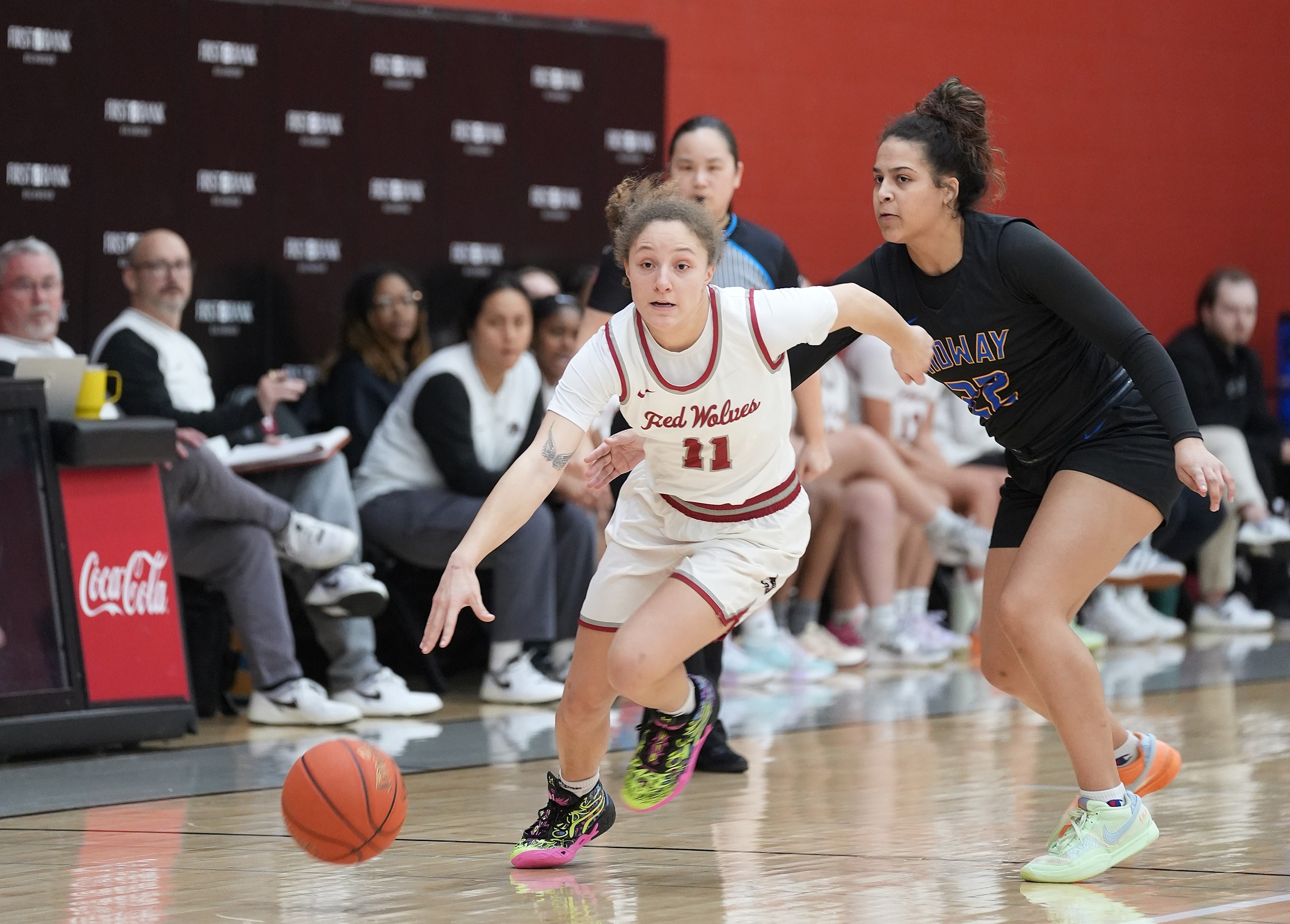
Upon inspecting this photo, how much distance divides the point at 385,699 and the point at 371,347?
60.3 inches

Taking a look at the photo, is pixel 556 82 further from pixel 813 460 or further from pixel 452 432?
pixel 813 460

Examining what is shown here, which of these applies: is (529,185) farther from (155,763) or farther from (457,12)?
(155,763)

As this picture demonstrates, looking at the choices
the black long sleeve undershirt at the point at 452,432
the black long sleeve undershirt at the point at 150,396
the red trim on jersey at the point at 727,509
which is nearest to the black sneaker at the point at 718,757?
the red trim on jersey at the point at 727,509

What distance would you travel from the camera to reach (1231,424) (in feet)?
27.4

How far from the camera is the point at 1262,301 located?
10.1m

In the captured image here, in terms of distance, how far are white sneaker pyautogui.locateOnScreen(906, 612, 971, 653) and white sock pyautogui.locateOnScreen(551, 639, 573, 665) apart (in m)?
1.72

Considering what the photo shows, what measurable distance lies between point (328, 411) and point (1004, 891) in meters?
4.03

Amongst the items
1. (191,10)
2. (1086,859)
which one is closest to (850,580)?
(191,10)

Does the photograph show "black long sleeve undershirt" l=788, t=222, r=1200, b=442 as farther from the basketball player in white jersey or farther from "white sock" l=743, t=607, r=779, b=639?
"white sock" l=743, t=607, r=779, b=639

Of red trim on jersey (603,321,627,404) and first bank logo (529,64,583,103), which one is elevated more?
first bank logo (529,64,583,103)

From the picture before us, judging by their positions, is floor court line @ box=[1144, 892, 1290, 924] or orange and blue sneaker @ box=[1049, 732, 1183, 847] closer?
floor court line @ box=[1144, 892, 1290, 924]

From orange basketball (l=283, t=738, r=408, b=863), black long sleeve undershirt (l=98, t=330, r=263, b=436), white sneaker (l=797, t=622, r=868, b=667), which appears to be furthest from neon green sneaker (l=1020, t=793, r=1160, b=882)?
white sneaker (l=797, t=622, r=868, b=667)

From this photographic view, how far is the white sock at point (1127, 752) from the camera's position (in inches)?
144

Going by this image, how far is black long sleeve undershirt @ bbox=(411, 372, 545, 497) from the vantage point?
5898mm
